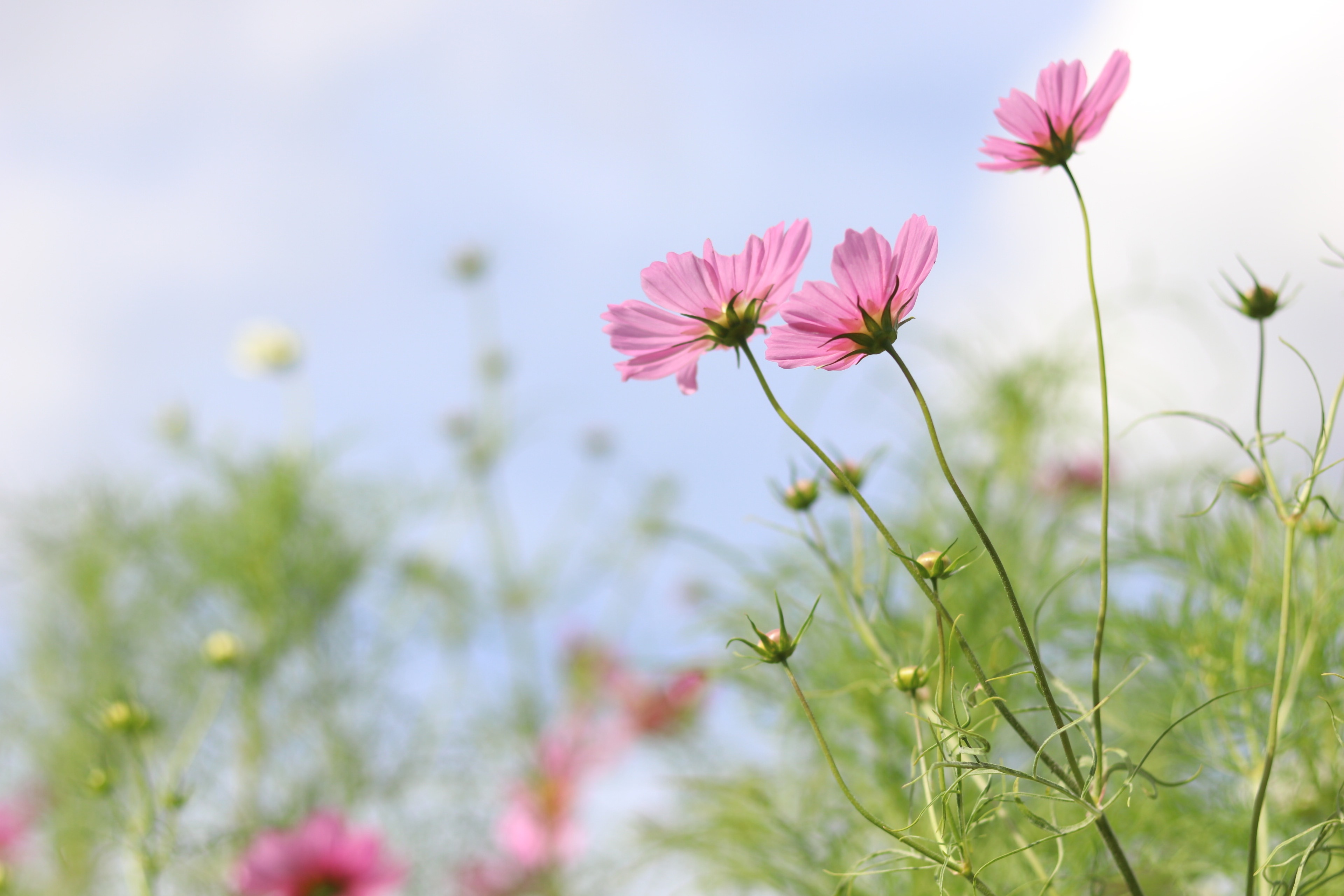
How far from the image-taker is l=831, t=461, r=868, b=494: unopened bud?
0.38m

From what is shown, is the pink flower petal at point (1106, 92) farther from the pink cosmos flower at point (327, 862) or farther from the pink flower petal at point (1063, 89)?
the pink cosmos flower at point (327, 862)

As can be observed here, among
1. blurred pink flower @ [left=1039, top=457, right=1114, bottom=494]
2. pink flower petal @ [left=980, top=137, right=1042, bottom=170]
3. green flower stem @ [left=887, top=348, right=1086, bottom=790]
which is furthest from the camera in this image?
blurred pink flower @ [left=1039, top=457, right=1114, bottom=494]

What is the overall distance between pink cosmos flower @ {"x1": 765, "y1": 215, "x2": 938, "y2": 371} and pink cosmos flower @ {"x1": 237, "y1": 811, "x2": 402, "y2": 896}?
69 centimetres

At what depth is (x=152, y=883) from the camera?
1.80 ft

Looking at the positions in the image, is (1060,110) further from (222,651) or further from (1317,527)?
(222,651)

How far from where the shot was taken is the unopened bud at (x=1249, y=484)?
336 mm

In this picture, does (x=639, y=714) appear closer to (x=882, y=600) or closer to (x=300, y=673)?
(x=300, y=673)

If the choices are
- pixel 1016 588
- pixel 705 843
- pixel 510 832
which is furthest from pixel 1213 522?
pixel 510 832

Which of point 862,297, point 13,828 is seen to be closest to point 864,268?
point 862,297

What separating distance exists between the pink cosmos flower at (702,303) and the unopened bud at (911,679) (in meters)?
0.11

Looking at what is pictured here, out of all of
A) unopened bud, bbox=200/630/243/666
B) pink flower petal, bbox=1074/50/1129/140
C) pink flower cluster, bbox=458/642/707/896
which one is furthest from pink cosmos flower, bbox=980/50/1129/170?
pink flower cluster, bbox=458/642/707/896

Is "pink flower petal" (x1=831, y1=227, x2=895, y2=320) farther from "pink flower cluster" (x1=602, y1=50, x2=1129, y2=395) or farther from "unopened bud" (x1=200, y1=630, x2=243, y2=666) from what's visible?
"unopened bud" (x1=200, y1=630, x2=243, y2=666)

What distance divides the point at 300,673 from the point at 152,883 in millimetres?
706

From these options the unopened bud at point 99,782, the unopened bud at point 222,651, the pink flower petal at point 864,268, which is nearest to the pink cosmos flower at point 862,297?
the pink flower petal at point 864,268
